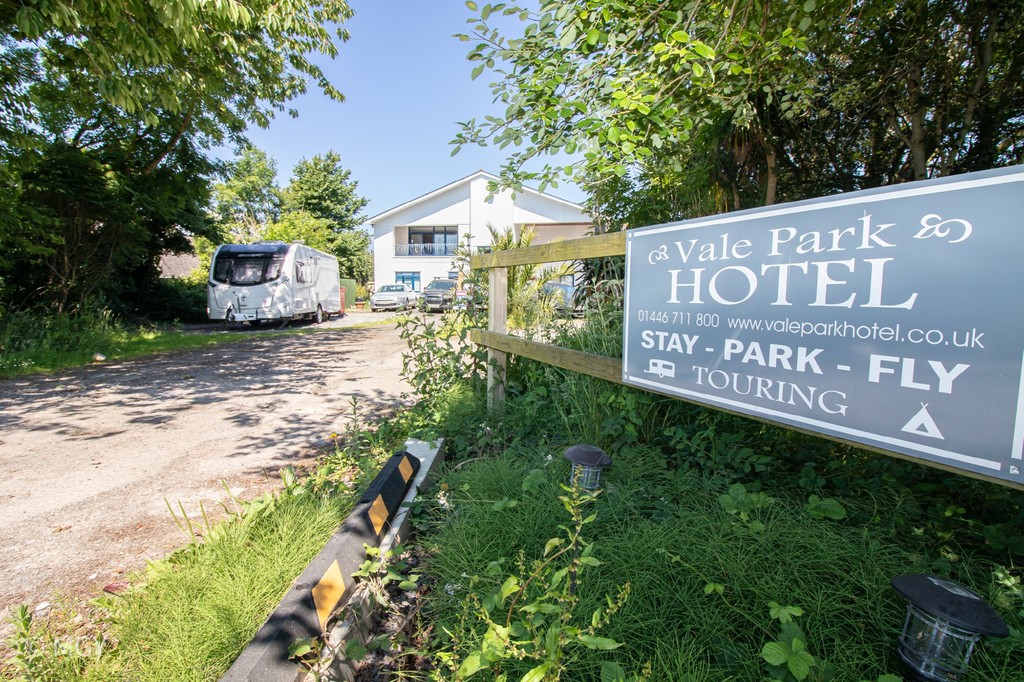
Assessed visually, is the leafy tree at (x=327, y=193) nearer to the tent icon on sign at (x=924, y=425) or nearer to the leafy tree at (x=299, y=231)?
the leafy tree at (x=299, y=231)

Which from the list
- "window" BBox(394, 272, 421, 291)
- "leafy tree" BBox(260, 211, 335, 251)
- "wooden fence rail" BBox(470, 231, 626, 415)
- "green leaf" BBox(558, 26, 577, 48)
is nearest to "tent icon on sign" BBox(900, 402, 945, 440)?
"wooden fence rail" BBox(470, 231, 626, 415)

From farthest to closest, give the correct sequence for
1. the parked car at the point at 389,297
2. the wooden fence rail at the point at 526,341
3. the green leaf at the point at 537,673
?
the parked car at the point at 389,297 < the wooden fence rail at the point at 526,341 < the green leaf at the point at 537,673

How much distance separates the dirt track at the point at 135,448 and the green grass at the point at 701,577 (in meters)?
1.78

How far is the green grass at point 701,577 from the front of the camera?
1.48 m

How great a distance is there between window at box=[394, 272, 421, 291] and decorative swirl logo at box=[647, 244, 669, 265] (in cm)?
3230

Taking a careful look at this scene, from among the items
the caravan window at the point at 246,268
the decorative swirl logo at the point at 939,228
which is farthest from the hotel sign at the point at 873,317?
the caravan window at the point at 246,268

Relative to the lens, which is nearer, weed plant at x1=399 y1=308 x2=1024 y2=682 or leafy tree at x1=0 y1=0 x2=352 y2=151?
weed plant at x1=399 y1=308 x2=1024 y2=682

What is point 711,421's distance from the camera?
2.71m

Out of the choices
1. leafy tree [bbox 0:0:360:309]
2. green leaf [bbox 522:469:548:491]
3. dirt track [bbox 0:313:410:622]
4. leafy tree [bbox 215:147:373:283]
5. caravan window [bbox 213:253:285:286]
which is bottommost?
dirt track [bbox 0:313:410:622]

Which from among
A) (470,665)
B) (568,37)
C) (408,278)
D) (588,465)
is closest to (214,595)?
(470,665)

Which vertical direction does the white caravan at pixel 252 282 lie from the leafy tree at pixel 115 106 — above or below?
below

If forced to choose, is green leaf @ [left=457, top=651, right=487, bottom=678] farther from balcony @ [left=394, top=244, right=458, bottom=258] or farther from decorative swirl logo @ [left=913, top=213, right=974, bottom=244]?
balcony @ [left=394, top=244, right=458, bottom=258]

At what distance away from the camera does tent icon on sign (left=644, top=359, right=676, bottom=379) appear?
2.33 m

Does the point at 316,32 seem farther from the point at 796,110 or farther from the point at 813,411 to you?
the point at 813,411
